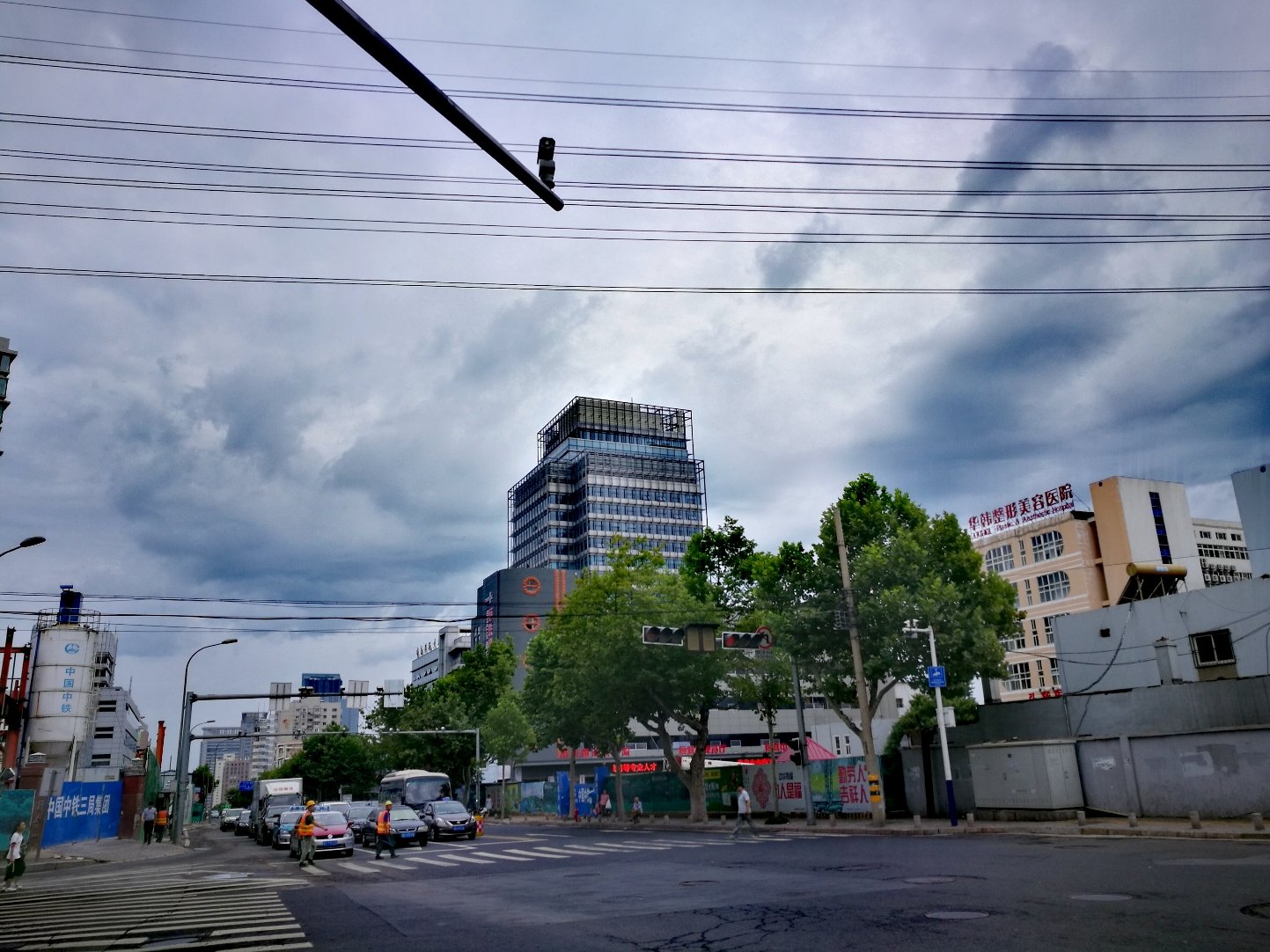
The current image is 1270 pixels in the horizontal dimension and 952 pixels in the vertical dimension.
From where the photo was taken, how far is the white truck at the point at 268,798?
48.6 m

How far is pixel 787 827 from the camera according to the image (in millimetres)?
35750

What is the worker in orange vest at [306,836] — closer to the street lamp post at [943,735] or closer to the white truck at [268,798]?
the street lamp post at [943,735]

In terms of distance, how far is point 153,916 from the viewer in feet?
49.5

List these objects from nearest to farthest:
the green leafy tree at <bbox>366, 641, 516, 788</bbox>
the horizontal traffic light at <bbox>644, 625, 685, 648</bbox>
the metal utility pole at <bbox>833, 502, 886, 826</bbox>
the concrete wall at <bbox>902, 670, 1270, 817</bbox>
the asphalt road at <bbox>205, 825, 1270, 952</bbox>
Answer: the asphalt road at <bbox>205, 825, 1270, 952</bbox> → the concrete wall at <bbox>902, 670, 1270, 817</bbox> → the horizontal traffic light at <bbox>644, 625, 685, 648</bbox> → the metal utility pole at <bbox>833, 502, 886, 826</bbox> → the green leafy tree at <bbox>366, 641, 516, 788</bbox>

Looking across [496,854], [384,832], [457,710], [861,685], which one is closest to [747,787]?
[861,685]

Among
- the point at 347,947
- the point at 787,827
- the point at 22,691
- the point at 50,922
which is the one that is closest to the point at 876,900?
the point at 347,947

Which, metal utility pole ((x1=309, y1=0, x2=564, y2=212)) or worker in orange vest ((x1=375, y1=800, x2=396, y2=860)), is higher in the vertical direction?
metal utility pole ((x1=309, y1=0, x2=564, y2=212))

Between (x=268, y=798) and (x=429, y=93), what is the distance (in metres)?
52.3

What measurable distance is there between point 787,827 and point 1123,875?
75.9 ft

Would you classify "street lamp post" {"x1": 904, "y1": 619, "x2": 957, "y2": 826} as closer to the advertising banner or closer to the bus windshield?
the bus windshield

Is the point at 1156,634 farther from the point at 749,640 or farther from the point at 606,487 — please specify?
the point at 606,487

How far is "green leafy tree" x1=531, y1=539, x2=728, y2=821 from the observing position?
4350 cm

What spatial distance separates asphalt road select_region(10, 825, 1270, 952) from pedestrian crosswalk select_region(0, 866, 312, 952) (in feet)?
0.25

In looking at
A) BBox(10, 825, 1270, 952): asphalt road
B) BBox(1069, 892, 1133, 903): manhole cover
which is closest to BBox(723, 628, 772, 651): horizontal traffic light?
BBox(10, 825, 1270, 952): asphalt road
